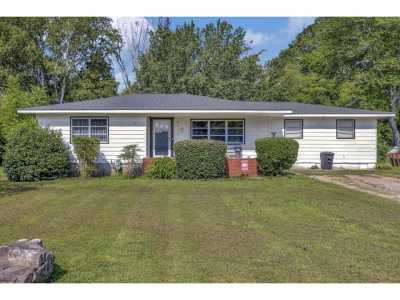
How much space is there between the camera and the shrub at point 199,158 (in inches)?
496

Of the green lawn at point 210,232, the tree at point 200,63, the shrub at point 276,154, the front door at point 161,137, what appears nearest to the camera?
the green lawn at point 210,232

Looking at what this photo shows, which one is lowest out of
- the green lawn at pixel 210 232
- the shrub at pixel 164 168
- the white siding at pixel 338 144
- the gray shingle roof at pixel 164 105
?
the green lawn at pixel 210 232

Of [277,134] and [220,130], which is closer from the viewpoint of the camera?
[220,130]

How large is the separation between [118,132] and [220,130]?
4.41 m

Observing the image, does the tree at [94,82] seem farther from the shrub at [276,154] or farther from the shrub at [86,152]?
the shrub at [276,154]

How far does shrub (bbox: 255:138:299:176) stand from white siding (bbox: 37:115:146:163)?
4.84 metres

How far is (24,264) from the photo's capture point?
370cm

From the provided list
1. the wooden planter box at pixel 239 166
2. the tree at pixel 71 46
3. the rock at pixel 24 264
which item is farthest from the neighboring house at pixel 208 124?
the tree at pixel 71 46

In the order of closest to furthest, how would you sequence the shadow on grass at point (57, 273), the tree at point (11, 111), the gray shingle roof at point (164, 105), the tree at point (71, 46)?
1. the shadow on grass at point (57, 273)
2. the gray shingle roof at point (164, 105)
3. the tree at point (11, 111)
4. the tree at point (71, 46)

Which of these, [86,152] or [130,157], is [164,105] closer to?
[130,157]

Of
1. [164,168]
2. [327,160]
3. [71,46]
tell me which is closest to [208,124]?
[164,168]

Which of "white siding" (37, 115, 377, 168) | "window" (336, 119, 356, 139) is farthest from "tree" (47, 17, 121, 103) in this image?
"window" (336, 119, 356, 139)

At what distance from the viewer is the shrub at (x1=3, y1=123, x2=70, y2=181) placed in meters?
12.7

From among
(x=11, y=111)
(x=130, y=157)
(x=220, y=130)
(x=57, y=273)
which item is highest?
(x=11, y=111)
